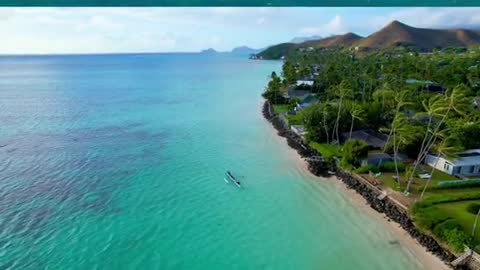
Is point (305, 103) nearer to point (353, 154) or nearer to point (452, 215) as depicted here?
point (353, 154)

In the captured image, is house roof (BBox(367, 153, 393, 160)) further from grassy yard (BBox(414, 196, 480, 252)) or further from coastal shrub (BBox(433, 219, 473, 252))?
coastal shrub (BBox(433, 219, 473, 252))

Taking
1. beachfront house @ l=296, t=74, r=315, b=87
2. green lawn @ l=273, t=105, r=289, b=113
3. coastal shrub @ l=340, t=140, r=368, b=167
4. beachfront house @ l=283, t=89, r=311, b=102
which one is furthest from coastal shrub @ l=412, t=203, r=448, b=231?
beachfront house @ l=296, t=74, r=315, b=87

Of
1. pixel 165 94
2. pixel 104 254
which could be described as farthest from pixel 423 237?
pixel 165 94

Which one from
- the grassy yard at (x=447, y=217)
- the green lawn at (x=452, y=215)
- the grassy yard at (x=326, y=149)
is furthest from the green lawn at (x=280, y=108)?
the green lawn at (x=452, y=215)

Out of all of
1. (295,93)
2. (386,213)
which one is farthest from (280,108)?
(386,213)

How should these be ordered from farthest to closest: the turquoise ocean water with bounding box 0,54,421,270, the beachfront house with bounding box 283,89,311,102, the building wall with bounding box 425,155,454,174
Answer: the beachfront house with bounding box 283,89,311,102 < the building wall with bounding box 425,155,454,174 < the turquoise ocean water with bounding box 0,54,421,270

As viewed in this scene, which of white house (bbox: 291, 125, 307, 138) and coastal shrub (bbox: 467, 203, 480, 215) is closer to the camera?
coastal shrub (bbox: 467, 203, 480, 215)
